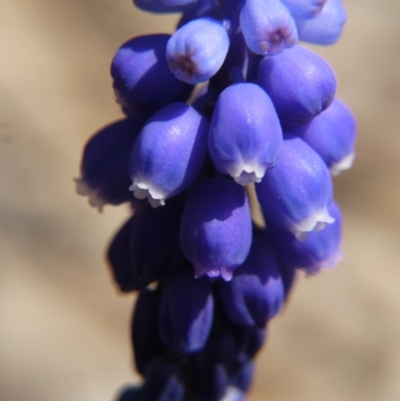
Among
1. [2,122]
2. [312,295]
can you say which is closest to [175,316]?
[312,295]

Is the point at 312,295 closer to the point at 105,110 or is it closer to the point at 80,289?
the point at 80,289

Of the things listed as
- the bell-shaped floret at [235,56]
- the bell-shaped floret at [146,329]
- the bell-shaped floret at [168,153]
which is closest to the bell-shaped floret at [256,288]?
the bell-shaped floret at [146,329]

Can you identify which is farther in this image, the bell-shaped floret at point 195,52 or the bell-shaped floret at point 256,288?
the bell-shaped floret at point 256,288

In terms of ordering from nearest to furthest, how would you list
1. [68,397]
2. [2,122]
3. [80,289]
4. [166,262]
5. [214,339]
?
[166,262]
[214,339]
[68,397]
[80,289]
[2,122]

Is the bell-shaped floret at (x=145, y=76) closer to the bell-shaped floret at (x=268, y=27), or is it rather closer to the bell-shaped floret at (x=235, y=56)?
the bell-shaped floret at (x=235, y=56)

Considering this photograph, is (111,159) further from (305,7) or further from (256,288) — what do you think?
(305,7)

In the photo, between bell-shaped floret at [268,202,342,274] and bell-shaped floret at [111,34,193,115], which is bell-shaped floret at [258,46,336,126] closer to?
bell-shaped floret at [111,34,193,115]
